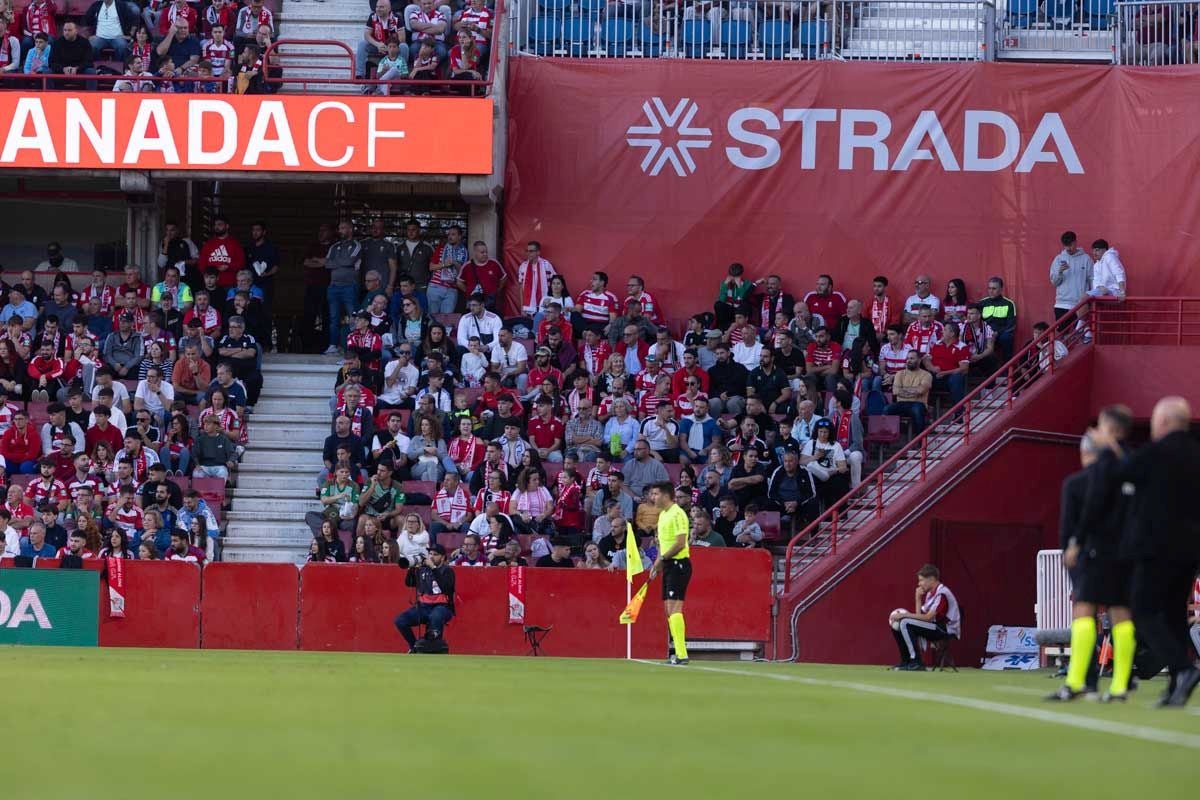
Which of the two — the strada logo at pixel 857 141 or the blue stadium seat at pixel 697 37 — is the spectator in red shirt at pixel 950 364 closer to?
the strada logo at pixel 857 141

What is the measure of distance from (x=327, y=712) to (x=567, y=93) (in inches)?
862

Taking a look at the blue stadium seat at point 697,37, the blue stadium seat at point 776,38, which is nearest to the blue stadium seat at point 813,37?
the blue stadium seat at point 776,38

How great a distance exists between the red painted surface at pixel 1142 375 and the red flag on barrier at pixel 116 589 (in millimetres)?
14133

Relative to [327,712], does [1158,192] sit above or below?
above

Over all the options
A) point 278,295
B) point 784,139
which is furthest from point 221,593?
point 784,139

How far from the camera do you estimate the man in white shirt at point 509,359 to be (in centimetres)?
2647

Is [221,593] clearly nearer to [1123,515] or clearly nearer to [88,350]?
[88,350]

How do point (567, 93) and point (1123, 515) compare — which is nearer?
point (1123, 515)

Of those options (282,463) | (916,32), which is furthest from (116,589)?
(916,32)

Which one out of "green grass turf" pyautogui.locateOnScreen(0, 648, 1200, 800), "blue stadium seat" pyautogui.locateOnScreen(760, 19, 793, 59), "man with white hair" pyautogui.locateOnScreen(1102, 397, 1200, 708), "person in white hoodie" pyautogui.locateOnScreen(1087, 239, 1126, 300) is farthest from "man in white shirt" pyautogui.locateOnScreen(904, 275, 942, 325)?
"man with white hair" pyautogui.locateOnScreen(1102, 397, 1200, 708)

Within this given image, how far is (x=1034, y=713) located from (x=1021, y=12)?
22.7 metres

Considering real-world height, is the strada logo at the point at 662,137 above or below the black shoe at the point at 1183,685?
above

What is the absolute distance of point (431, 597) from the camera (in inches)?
850

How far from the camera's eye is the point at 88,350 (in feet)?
86.5
